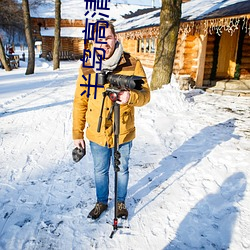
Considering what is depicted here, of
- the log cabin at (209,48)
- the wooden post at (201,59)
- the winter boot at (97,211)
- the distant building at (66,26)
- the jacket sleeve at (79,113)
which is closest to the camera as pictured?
the jacket sleeve at (79,113)

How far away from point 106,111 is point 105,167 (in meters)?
0.63

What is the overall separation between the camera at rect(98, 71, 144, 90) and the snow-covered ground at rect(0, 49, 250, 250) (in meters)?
1.53

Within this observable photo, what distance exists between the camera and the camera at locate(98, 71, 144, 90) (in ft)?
5.41

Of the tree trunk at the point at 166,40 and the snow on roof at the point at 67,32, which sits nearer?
the tree trunk at the point at 166,40

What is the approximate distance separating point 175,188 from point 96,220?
1.19 meters

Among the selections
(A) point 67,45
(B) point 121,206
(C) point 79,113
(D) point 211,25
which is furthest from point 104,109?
(A) point 67,45

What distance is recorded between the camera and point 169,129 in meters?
5.21

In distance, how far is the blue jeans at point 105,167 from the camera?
226 cm

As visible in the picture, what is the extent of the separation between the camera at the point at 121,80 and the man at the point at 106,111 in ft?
0.26

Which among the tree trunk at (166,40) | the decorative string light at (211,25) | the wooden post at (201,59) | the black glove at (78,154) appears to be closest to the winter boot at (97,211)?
the black glove at (78,154)

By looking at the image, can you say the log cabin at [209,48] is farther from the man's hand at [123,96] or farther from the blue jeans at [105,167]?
the man's hand at [123,96]

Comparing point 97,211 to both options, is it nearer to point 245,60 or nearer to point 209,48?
point 209,48

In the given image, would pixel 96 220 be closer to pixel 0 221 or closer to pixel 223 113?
pixel 0 221

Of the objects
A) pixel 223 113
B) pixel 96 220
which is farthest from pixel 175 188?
pixel 223 113
